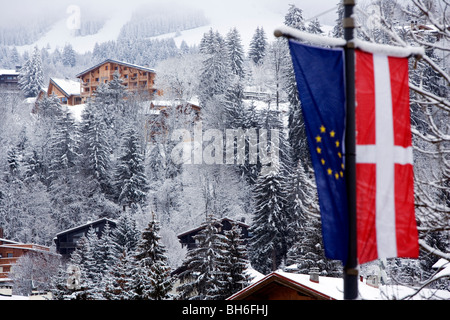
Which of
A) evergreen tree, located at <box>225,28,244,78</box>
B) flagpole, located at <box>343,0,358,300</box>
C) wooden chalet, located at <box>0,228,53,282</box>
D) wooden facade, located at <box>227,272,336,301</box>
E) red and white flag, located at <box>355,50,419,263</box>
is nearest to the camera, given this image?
flagpole, located at <box>343,0,358,300</box>

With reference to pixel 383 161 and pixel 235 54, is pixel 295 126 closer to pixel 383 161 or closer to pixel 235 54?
pixel 235 54

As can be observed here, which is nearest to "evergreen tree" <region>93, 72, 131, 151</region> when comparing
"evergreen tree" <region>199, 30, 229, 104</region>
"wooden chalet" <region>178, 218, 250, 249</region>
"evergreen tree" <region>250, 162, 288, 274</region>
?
"evergreen tree" <region>199, 30, 229, 104</region>

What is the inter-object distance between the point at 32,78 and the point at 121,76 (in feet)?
100

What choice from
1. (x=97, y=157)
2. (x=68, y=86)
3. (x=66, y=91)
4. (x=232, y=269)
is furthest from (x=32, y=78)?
(x=232, y=269)

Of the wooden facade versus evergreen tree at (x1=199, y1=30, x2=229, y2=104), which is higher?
evergreen tree at (x1=199, y1=30, x2=229, y2=104)

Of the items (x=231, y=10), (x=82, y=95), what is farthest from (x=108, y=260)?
(x=231, y=10)

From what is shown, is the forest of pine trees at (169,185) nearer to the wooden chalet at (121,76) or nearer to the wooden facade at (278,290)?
the wooden chalet at (121,76)

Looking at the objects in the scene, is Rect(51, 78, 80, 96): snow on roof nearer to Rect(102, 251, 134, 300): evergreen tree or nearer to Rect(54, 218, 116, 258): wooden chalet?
Rect(54, 218, 116, 258): wooden chalet

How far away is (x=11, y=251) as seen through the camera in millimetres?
60625

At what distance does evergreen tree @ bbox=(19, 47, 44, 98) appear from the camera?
381 feet

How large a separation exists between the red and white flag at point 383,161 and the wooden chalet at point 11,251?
55338 mm

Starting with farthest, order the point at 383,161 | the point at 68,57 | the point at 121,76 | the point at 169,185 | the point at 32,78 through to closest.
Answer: the point at 68,57, the point at 32,78, the point at 121,76, the point at 169,185, the point at 383,161

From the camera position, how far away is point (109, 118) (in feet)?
258

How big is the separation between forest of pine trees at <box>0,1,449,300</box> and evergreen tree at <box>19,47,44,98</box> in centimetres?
1752
